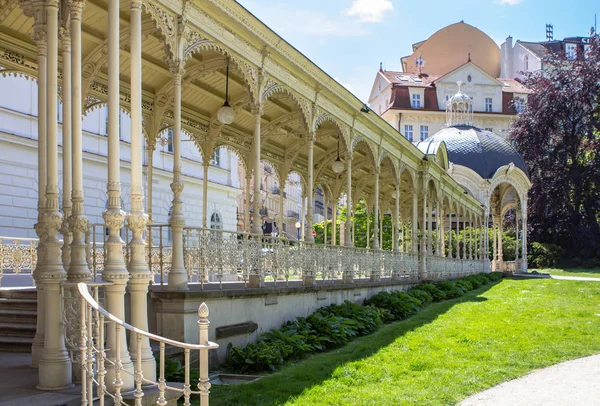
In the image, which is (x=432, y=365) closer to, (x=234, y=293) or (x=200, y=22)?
(x=234, y=293)

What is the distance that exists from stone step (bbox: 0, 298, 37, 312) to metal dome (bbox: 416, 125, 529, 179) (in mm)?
32418

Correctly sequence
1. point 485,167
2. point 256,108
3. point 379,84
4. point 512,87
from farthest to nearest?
point 512,87 < point 379,84 < point 485,167 < point 256,108

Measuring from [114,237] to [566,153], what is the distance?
150 ft

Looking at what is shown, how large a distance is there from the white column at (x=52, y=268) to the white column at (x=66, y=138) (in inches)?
7.6

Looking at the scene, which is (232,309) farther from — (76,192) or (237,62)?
(237,62)

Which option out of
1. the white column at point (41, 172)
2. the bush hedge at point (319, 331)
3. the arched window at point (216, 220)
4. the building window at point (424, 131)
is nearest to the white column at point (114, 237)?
the white column at point (41, 172)

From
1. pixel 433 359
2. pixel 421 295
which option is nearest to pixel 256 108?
pixel 433 359

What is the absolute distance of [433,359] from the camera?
33.3 ft

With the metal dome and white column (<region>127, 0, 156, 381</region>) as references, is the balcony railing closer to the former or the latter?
white column (<region>127, 0, 156, 381</region>)

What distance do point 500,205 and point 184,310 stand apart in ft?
129

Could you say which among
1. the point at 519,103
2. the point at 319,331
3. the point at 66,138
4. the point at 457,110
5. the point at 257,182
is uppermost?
the point at 519,103

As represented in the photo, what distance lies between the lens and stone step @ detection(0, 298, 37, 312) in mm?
9414

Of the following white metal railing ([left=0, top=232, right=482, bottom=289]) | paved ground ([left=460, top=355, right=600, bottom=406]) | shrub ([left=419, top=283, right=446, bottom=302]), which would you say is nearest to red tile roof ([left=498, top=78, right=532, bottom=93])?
shrub ([left=419, top=283, right=446, bottom=302])

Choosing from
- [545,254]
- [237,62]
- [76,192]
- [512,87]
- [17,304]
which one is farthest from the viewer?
[512,87]
